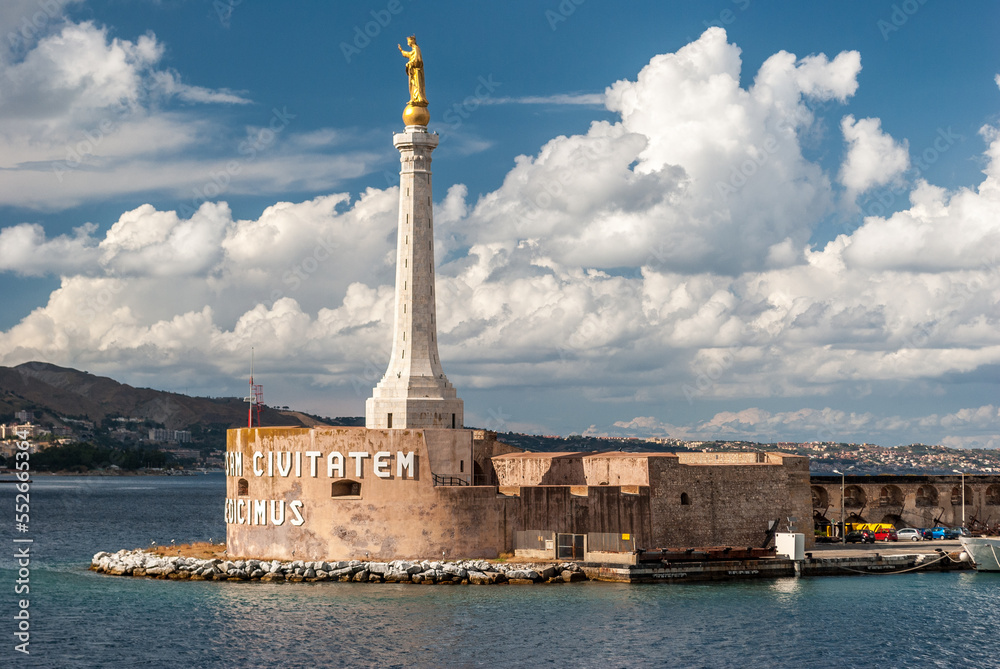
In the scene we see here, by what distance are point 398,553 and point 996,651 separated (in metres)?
19.5

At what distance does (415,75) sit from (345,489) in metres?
15.9

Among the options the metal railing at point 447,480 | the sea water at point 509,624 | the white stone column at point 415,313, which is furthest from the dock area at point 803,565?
the white stone column at point 415,313

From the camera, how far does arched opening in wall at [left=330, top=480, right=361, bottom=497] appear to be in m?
44.6

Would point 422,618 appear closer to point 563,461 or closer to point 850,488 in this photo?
point 563,461

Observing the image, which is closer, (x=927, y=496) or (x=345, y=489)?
(x=345, y=489)

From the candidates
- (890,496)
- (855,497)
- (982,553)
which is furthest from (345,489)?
(890,496)

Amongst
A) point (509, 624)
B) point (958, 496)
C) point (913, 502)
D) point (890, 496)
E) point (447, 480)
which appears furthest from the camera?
point (958, 496)

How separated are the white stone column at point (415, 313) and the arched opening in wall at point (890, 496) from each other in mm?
26116

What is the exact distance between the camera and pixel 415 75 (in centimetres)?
4781

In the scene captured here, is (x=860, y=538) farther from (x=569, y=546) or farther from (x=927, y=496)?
(x=569, y=546)

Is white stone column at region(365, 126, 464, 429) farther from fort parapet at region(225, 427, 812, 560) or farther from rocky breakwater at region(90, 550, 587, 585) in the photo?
rocky breakwater at region(90, 550, 587, 585)

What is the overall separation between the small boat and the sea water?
6.38 ft

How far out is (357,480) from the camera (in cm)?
4434

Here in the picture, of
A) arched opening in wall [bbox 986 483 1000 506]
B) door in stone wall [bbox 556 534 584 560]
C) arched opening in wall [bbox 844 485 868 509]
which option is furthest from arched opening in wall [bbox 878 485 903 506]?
door in stone wall [bbox 556 534 584 560]
